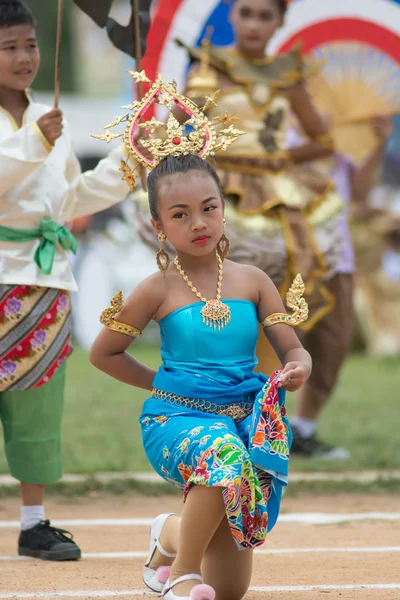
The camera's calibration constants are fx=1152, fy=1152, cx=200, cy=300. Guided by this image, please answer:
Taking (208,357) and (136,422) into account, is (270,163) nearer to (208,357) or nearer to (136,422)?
(208,357)

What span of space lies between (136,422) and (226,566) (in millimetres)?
4871

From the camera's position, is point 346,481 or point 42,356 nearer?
point 42,356

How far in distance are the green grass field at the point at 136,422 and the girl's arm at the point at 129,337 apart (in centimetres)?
258

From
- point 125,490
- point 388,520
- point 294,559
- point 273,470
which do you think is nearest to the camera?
point 273,470

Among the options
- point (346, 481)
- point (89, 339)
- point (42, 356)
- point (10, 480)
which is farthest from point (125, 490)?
point (89, 339)

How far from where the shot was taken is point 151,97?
138 inches

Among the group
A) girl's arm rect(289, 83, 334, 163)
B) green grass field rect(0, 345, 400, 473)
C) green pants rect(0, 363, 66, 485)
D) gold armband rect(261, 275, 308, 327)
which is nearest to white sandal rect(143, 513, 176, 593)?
gold armband rect(261, 275, 308, 327)

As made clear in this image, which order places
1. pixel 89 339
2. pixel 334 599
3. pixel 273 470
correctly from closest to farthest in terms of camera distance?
pixel 273 470
pixel 334 599
pixel 89 339

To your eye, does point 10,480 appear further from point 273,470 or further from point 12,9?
point 273,470

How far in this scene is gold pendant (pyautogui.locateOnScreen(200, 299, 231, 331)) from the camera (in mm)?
3295

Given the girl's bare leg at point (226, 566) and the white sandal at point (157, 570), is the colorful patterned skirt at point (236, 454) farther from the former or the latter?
the white sandal at point (157, 570)

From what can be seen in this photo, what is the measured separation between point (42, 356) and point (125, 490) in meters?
1.58

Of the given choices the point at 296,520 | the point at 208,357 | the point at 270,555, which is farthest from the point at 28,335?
the point at 296,520

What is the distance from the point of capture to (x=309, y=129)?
5.80 meters
